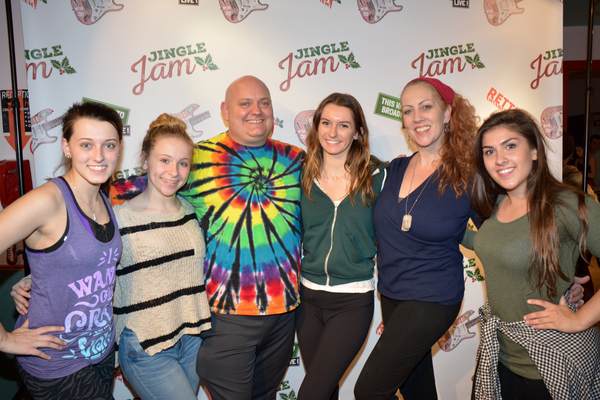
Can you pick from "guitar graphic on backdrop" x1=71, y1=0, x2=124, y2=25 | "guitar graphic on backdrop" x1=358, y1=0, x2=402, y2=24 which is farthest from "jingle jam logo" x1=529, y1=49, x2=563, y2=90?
"guitar graphic on backdrop" x1=71, y1=0, x2=124, y2=25

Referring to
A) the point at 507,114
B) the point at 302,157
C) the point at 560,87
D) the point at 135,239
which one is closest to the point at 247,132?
the point at 302,157

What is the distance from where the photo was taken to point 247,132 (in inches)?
80.4

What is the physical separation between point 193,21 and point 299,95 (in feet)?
2.91

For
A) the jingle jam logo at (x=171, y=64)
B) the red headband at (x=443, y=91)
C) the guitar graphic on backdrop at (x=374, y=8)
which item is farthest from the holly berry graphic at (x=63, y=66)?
the red headband at (x=443, y=91)

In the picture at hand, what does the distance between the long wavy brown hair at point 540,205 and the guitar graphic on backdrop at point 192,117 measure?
181 cm

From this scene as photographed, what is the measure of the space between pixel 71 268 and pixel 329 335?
3.94 feet

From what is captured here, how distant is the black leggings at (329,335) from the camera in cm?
183

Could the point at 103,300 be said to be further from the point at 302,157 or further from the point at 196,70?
the point at 196,70

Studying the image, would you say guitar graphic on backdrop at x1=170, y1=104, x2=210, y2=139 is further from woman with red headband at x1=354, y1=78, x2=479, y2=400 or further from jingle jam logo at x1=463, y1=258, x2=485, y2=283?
jingle jam logo at x1=463, y1=258, x2=485, y2=283

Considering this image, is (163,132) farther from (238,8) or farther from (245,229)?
(238,8)

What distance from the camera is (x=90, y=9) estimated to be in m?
2.48

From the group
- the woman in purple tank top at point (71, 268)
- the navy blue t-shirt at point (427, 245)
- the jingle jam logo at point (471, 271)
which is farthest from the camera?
the jingle jam logo at point (471, 271)

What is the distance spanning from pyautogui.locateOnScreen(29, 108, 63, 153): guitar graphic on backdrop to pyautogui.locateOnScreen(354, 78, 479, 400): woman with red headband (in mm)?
2217

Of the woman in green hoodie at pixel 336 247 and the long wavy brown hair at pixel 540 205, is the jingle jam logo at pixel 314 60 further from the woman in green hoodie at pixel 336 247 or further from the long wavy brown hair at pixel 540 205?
the long wavy brown hair at pixel 540 205
